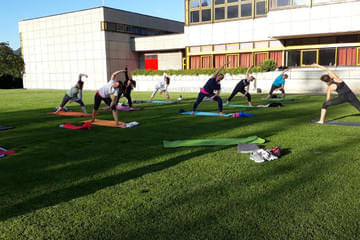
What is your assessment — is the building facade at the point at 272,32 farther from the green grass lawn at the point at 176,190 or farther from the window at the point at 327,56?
the green grass lawn at the point at 176,190

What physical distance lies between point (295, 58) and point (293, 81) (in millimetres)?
6815

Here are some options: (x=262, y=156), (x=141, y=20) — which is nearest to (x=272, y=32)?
(x=141, y=20)

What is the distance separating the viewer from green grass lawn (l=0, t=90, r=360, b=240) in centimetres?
327

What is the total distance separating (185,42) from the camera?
120 ft

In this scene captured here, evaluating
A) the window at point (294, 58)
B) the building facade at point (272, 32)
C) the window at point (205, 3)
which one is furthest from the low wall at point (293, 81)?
the window at point (205, 3)

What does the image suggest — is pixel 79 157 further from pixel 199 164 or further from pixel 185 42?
pixel 185 42

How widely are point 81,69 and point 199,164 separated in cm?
3911

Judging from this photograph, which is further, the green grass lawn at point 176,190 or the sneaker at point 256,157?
the sneaker at point 256,157

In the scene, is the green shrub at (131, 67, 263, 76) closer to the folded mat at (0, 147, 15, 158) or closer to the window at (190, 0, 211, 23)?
the window at (190, 0, 211, 23)

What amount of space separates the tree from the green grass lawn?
155 ft

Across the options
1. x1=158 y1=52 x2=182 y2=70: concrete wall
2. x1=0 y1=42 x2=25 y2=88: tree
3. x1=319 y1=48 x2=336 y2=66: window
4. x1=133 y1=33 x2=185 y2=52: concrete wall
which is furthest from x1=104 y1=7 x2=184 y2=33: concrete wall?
x1=319 y1=48 x2=336 y2=66: window

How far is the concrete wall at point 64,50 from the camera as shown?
1561 inches

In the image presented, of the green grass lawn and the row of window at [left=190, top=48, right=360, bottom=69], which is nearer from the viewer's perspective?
the green grass lawn

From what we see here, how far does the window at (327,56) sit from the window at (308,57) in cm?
52
